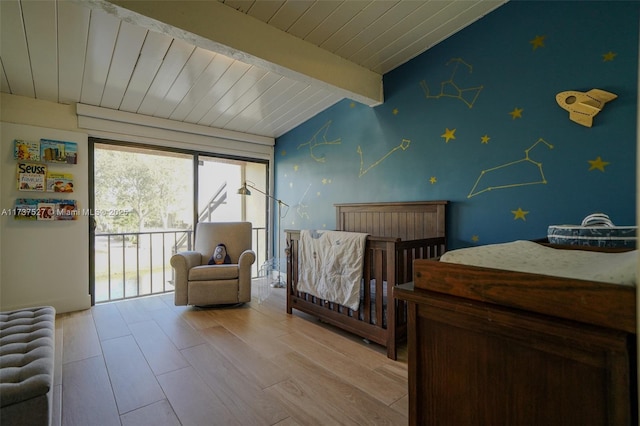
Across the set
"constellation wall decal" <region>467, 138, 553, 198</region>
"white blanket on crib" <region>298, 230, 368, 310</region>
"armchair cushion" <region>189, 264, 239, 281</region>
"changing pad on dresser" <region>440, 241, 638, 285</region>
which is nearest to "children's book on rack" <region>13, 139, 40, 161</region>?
"armchair cushion" <region>189, 264, 239, 281</region>

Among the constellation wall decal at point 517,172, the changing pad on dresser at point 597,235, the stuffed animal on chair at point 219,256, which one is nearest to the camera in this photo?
the changing pad on dresser at point 597,235

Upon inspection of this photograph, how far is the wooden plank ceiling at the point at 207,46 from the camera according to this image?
1847 millimetres

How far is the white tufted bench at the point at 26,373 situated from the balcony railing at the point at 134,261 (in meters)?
2.03

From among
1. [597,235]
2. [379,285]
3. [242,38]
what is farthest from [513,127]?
[242,38]

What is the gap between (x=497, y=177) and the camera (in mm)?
2197

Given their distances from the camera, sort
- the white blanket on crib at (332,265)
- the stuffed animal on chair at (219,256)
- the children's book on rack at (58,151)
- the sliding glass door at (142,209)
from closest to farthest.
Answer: the white blanket on crib at (332,265)
the children's book on rack at (58,151)
the stuffed animal on chair at (219,256)
the sliding glass door at (142,209)

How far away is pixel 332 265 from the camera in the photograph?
241cm

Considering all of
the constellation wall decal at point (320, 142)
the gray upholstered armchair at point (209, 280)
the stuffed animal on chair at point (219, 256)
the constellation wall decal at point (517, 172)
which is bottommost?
the gray upholstered armchair at point (209, 280)

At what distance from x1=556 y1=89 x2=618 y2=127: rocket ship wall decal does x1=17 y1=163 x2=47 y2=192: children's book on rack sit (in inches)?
176

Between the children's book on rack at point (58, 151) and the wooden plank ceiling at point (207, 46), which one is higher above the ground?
the wooden plank ceiling at point (207, 46)

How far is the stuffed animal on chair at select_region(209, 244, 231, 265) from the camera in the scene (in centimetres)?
335

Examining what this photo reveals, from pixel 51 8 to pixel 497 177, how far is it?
3.26 metres

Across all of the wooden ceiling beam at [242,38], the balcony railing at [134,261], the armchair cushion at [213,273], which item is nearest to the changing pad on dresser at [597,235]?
the wooden ceiling beam at [242,38]

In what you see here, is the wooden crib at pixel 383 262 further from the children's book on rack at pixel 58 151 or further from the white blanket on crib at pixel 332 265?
the children's book on rack at pixel 58 151
